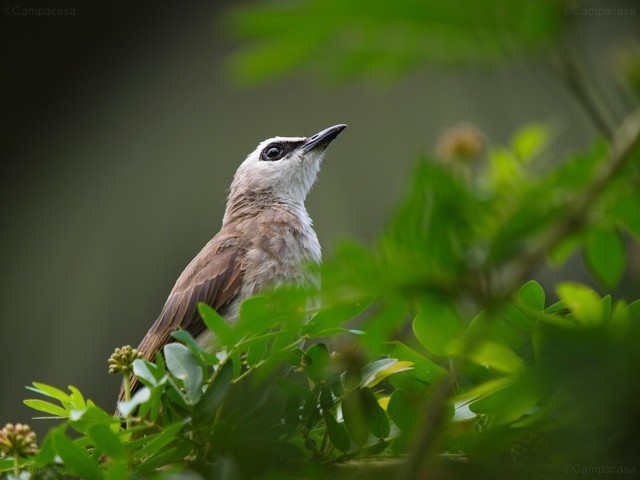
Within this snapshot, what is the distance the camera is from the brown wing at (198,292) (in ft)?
11.0

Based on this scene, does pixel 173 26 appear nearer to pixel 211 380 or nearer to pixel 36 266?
pixel 36 266

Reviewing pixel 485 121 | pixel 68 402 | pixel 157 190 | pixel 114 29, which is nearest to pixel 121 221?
pixel 157 190

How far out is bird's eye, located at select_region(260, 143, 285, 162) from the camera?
4.74m

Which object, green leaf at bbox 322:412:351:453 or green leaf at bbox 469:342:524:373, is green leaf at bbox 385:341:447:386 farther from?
green leaf at bbox 469:342:524:373

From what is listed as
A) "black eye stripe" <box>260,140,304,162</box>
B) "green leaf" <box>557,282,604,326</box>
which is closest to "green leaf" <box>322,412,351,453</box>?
"green leaf" <box>557,282,604,326</box>

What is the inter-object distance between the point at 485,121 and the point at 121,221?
3.19 m

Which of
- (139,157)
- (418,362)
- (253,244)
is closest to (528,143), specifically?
(418,362)

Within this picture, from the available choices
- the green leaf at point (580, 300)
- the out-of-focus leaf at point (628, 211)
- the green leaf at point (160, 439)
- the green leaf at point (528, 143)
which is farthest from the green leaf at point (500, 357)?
the green leaf at point (528, 143)

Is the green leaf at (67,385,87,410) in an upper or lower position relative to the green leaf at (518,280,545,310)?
lower

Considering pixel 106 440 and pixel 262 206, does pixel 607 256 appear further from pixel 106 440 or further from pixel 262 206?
pixel 262 206

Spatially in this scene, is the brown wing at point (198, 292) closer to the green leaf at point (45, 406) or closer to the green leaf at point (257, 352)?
the green leaf at point (45, 406)

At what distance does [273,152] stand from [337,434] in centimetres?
332

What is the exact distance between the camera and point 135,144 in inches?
269

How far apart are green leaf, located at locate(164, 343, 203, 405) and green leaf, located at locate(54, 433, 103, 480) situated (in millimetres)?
215
